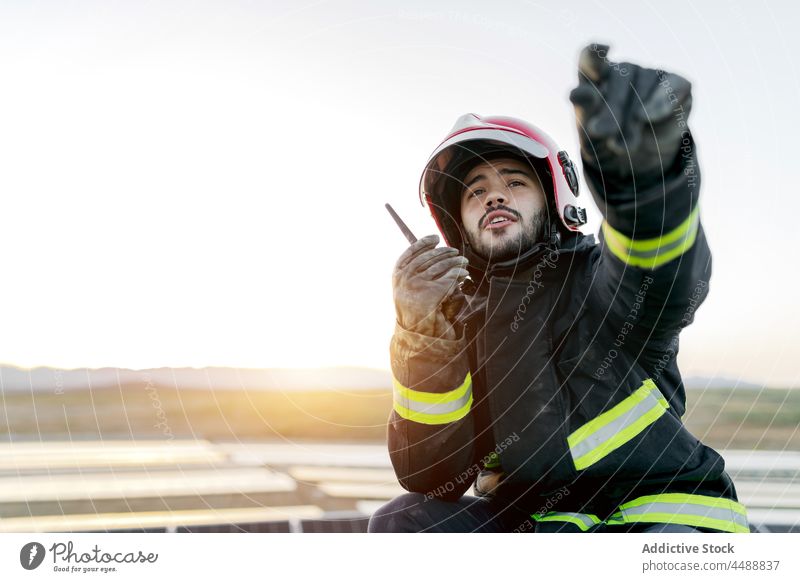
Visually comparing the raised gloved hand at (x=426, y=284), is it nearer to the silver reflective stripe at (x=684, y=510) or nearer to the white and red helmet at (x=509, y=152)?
the white and red helmet at (x=509, y=152)

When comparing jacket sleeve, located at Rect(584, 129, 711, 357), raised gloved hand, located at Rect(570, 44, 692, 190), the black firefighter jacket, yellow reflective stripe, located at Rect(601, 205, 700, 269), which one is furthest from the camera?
the black firefighter jacket

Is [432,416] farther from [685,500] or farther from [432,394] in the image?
[685,500]

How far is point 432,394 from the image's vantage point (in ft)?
7.02

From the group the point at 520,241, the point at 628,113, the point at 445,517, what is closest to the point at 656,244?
the point at 628,113

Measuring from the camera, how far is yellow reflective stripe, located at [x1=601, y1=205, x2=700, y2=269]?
164 centimetres

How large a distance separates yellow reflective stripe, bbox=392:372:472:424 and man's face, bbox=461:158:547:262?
0.42 meters

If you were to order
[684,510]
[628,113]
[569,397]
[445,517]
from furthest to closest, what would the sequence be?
1. [445,517]
2. [569,397]
3. [684,510]
4. [628,113]

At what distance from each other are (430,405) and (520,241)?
0.56m

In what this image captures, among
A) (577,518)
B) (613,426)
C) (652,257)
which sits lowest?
(577,518)

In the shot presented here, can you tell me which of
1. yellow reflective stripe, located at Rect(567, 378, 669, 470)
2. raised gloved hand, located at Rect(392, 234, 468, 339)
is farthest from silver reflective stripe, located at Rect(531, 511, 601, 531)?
raised gloved hand, located at Rect(392, 234, 468, 339)

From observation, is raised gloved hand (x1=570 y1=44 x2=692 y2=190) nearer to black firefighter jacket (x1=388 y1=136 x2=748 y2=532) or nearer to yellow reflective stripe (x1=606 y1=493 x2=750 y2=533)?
black firefighter jacket (x1=388 y1=136 x2=748 y2=532)

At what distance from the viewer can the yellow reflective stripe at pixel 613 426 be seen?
79.0 inches

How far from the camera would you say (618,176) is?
4.90 feet
